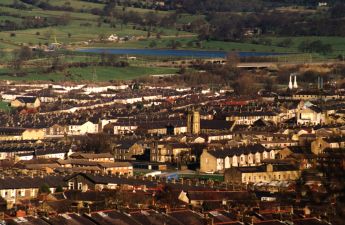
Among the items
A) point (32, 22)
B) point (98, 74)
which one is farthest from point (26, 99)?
point (32, 22)

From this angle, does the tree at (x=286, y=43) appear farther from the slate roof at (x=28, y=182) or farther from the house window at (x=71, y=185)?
the house window at (x=71, y=185)

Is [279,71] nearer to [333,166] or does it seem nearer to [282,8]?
[282,8]

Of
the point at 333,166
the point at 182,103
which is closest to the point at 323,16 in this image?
the point at 182,103

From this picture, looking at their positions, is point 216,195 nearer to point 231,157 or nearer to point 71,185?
point 71,185

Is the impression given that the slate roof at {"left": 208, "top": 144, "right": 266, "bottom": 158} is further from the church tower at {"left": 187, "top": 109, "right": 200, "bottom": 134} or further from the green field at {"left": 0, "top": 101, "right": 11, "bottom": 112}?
the green field at {"left": 0, "top": 101, "right": 11, "bottom": 112}

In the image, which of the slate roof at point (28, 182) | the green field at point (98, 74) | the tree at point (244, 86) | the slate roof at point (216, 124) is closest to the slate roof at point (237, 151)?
the slate roof at point (216, 124)
